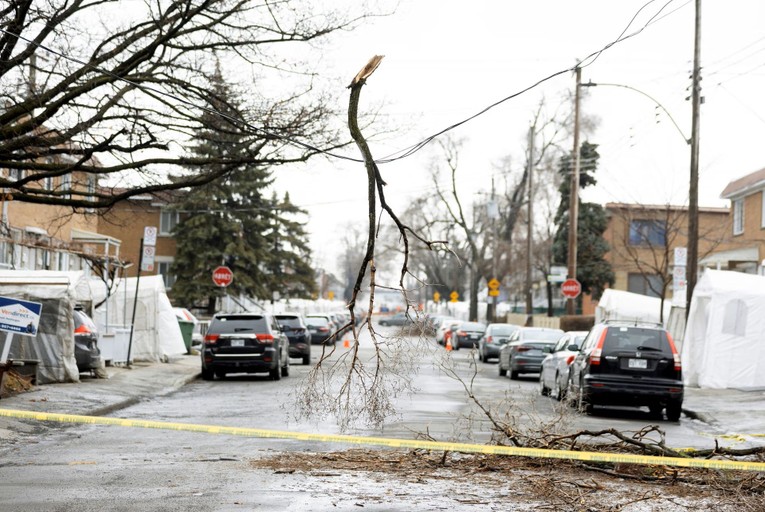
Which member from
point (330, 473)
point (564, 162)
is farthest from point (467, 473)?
point (564, 162)

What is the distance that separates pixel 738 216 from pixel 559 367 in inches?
979

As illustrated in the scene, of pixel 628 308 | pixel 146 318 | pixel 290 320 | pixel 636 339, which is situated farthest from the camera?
pixel 628 308

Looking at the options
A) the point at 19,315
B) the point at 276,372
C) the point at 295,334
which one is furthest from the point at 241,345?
the point at 295,334

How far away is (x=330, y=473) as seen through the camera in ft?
33.0

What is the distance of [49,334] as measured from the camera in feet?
66.8

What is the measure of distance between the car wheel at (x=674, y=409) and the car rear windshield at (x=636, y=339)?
0.85 m

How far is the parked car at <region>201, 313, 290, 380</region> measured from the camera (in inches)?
974

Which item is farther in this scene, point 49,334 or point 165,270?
point 165,270

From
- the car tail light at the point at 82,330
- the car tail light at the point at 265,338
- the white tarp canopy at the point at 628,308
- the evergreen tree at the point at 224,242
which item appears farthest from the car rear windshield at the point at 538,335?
the evergreen tree at the point at 224,242

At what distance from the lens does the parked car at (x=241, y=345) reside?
974 inches

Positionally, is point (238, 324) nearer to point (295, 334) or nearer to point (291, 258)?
point (295, 334)

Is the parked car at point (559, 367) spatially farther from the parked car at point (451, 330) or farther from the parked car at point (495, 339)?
the parked car at point (451, 330)

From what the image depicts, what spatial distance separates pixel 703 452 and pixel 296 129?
1080 centimetres

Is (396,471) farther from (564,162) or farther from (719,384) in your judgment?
(564,162)
